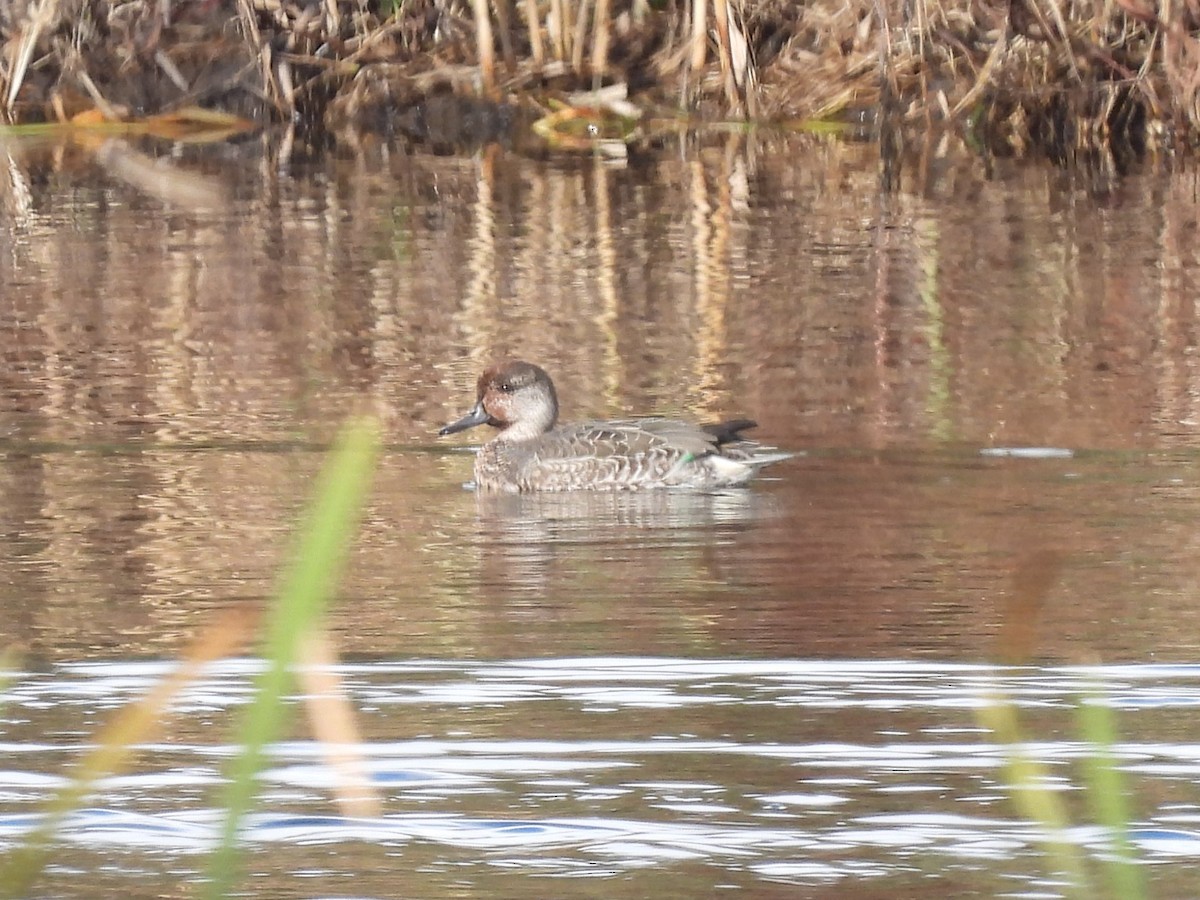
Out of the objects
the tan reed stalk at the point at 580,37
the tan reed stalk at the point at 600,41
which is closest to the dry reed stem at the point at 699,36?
the tan reed stalk at the point at 600,41

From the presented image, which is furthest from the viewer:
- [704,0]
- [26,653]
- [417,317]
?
[704,0]

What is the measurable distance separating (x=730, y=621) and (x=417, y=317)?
5442 millimetres

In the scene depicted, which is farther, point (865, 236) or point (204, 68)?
point (204, 68)

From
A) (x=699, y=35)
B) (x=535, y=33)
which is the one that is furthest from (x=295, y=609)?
(x=535, y=33)

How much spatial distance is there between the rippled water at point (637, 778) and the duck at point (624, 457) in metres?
2.21

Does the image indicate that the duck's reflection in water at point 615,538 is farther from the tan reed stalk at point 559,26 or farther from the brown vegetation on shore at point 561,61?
the tan reed stalk at point 559,26

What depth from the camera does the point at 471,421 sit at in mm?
8344

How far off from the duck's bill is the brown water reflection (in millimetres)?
108

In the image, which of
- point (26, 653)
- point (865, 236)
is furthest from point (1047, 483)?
point (865, 236)

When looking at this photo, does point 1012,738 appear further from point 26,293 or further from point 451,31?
point 451,31

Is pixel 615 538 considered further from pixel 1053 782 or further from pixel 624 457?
pixel 1053 782

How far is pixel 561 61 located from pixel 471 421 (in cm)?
1367

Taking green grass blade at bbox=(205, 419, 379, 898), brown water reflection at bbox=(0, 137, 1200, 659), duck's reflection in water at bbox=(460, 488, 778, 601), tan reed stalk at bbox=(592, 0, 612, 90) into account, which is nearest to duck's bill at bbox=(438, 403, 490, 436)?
brown water reflection at bbox=(0, 137, 1200, 659)

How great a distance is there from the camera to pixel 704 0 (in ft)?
67.6
